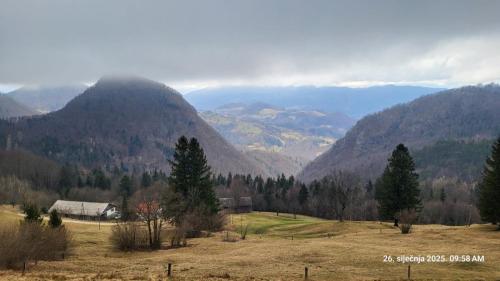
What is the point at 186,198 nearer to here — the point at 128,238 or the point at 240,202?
the point at 128,238

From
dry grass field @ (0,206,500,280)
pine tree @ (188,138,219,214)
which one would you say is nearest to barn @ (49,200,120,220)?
pine tree @ (188,138,219,214)

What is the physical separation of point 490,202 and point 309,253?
30.4 m

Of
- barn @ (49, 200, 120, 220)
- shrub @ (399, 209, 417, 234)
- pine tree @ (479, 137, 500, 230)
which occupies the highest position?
pine tree @ (479, 137, 500, 230)

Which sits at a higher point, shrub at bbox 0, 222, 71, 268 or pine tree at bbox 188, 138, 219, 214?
pine tree at bbox 188, 138, 219, 214

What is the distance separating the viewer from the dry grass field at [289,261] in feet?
120

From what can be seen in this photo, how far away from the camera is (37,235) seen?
49.6 metres

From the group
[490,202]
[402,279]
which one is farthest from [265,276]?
[490,202]

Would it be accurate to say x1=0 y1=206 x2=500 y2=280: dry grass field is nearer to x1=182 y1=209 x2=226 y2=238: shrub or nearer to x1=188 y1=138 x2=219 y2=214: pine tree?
x1=182 y1=209 x2=226 y2=238: shrub

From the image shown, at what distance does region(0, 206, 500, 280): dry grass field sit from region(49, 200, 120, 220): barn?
6914cm

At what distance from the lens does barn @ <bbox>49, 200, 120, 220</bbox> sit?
13100cm

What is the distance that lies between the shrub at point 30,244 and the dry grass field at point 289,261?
1.77m

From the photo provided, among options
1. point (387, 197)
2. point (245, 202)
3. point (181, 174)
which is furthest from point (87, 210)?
point (387, 197)

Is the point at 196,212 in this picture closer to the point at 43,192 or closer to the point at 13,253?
the point at 13,253

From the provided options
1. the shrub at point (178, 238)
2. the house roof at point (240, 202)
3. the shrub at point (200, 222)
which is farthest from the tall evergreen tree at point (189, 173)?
the house roof at point (240, 202)
